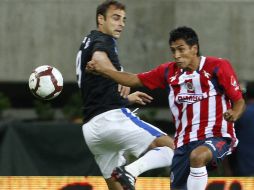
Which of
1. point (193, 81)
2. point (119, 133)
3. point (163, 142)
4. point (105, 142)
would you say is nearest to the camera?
point (193, 81)

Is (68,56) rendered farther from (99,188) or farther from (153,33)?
(99,188)

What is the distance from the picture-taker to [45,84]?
8.54m

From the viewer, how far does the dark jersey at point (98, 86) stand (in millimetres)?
8344

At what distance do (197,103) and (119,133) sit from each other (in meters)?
0.86

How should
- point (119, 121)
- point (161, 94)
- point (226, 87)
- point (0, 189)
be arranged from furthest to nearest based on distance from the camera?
point (161, 94) → point (0, 189) → point (119, 121) → point (226, 87)

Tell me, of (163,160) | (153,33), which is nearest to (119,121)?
(163,160)

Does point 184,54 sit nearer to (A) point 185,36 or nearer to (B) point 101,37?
(A) point 185,36

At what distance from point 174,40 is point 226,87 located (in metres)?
0.60

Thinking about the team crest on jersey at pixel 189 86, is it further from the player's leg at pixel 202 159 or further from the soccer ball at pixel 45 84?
the soccer ball at pixel 45 84

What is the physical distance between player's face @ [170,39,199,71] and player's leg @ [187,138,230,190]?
669 millimetres

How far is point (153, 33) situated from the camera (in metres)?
14.7

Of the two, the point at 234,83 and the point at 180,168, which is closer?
the point at 234,83

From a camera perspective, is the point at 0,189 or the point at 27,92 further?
the point at 27,92

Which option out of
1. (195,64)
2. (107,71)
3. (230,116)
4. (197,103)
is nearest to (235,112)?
(230,116)
